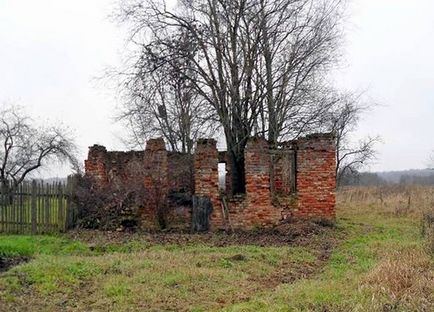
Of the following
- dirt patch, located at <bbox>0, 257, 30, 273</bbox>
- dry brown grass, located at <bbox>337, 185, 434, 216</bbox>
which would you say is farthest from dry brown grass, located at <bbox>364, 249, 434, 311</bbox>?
dry brown grass, located at <bbox>337, 185, 434, 216</bbox>

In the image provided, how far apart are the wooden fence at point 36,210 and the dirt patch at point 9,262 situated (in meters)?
3.86

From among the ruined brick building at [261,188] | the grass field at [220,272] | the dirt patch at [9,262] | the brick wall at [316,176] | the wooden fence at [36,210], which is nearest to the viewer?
the grass field at [220,272]

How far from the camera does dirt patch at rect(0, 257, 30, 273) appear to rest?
10213 mm

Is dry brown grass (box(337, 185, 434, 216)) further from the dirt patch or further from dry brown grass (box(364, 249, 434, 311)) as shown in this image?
the dirt patch

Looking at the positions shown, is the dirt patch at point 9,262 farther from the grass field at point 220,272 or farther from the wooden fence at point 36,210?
the wooden fence at point 36,210

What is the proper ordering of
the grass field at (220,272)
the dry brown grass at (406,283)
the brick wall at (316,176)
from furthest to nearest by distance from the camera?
1. the brick wall at (316,176)
2. the grass field at (220,272)
3. the dry brown grass at (406,283)

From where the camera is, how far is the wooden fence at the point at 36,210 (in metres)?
15.2

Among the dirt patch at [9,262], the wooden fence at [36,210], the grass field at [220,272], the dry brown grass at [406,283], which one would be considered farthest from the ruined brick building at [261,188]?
the dry brown grass at [406,283]

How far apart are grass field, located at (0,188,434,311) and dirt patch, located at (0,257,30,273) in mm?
244

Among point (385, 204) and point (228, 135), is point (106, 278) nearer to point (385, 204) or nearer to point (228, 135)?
point (228, 135)

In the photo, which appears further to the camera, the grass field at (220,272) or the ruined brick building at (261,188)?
the ruined brick building at (261,188)

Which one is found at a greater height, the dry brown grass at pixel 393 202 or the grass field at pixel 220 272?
the dry brown grass at pixel 393 202

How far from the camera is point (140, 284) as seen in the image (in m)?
8.59

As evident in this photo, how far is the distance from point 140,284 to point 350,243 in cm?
654
